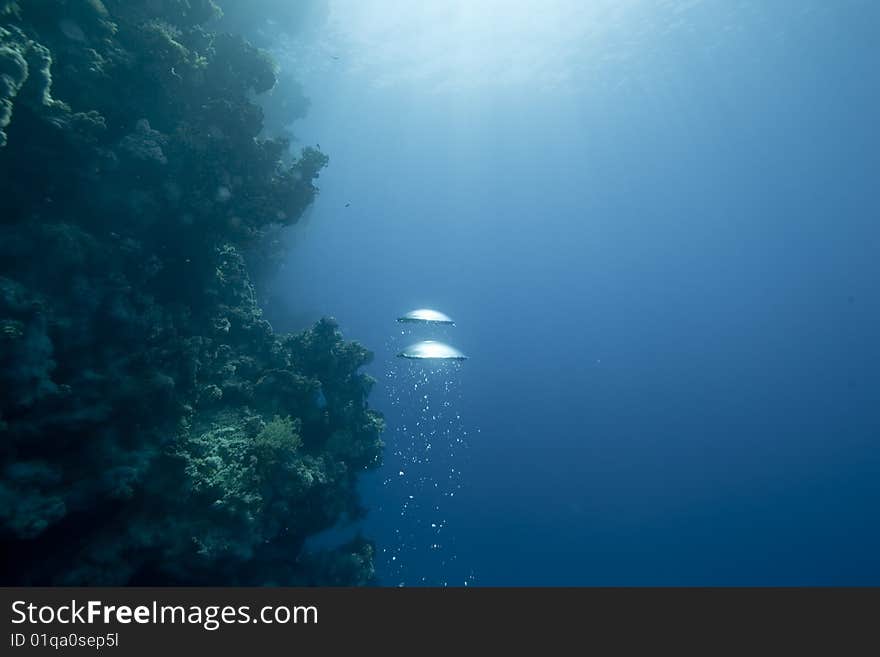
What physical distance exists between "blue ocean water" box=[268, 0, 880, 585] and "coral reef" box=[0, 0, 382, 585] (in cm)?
2256

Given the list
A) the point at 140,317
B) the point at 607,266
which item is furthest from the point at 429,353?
the point at 607,266

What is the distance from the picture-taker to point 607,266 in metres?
75.7

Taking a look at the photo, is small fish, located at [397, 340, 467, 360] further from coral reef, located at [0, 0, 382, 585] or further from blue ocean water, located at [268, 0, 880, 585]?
blue ocean water, located at [268, 0, 880, 585]

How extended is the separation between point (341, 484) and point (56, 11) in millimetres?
11843

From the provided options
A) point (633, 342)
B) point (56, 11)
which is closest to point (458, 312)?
point (633, 342)

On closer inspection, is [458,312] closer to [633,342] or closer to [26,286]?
[633,342]

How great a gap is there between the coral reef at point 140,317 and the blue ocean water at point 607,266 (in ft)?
74.0

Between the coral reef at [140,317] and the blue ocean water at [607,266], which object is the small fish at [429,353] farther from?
the blue ocean water at [607,266]

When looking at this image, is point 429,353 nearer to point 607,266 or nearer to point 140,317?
point 140,317

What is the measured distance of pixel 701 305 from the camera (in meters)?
69.9

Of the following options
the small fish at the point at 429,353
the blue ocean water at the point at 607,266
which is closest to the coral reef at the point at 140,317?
the small fish at the point at 429,353

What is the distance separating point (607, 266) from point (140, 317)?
76.9 m

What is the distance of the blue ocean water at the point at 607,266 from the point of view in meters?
34.2

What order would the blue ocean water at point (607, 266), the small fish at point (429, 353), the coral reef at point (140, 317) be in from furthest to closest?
the blue ocean water at point (607, 266) → the small fish at point (429, 353) → the coral reef at point (140, 317)
